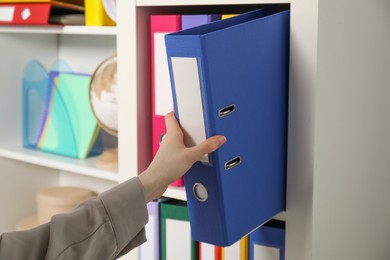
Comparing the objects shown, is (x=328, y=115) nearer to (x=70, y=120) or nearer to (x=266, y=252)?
(x=266, y=252)

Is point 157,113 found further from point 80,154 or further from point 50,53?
point 50,53

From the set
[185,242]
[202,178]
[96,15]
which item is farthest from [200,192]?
[96,15]

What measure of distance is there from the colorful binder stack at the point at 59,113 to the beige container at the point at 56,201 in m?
0.11

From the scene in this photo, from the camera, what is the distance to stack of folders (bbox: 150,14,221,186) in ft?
3.24

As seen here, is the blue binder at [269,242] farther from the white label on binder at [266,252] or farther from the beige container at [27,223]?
the beige container at [27,223]

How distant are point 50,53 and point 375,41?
1100 mm

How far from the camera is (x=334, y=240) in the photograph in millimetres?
931

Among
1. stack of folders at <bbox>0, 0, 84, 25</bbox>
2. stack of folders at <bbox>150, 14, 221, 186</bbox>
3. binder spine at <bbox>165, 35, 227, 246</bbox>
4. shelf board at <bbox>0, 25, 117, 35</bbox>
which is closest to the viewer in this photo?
binder spine at <bbox>165, 35, 227, 246</bbox>

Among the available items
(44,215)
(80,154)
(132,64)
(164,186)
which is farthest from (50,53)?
(164,186)

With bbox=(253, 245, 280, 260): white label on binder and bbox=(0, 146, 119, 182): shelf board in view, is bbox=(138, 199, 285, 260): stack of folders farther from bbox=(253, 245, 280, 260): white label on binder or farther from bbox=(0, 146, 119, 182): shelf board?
bbox=(0, 146, 119, 182): shelf board

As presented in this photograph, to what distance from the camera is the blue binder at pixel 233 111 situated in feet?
2.49

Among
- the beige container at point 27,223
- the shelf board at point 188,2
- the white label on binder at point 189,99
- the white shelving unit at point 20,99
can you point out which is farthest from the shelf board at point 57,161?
the white label on binder at point 189,99

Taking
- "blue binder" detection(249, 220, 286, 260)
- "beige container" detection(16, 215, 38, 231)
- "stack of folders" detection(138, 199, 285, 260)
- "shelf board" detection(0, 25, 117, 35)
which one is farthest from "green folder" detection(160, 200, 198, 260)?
"beige container" detection(16, 215, 38, 231)

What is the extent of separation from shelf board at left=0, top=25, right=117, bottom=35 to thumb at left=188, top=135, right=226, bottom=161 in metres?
0.63
